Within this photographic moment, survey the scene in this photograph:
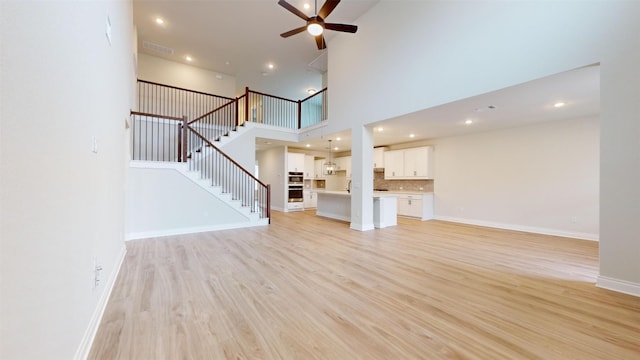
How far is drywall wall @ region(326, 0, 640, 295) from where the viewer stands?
8.69ft

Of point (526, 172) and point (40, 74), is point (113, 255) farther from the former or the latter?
point (526, 172)

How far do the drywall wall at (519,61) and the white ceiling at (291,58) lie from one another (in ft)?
0.89

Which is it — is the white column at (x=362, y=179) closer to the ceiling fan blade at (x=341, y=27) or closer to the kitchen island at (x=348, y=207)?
the kitchen island at (x=348, y=207)

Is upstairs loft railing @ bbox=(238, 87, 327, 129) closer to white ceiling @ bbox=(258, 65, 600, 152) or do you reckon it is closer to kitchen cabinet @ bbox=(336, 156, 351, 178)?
kitchen cabinet @ bbox=(336, 156, 351, 178)

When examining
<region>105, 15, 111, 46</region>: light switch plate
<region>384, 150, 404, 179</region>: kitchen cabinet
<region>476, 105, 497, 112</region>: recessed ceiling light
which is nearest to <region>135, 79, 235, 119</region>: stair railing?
<region>105, 15, 111, 46</region>: light switch plate

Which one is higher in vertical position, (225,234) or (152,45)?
(152,45)

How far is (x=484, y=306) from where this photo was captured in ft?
7.72

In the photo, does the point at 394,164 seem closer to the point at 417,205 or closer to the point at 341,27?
the point at 417,205

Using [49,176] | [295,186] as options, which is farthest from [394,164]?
[49,176]

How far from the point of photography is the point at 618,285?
8.80ft

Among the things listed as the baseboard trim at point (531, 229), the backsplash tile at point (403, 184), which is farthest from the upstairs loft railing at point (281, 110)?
the baseboard trim at point (531, 229)

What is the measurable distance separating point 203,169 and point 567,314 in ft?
22.9

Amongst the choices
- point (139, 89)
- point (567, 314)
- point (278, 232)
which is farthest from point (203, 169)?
point (567, 314)

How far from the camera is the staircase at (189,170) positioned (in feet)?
16.8
